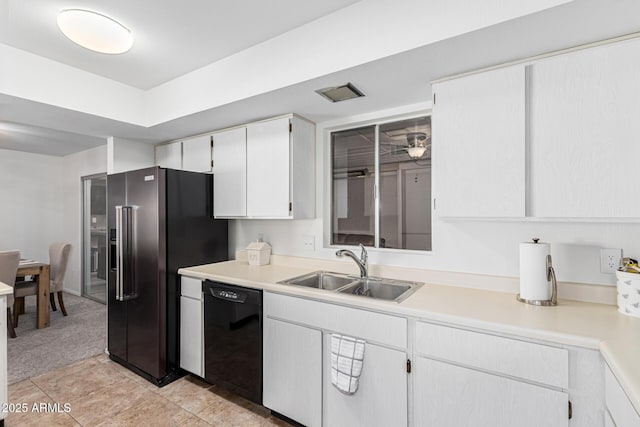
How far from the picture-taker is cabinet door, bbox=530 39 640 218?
1.39 m

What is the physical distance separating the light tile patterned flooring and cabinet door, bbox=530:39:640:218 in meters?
2.08

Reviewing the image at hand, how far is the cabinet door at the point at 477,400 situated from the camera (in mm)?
1288

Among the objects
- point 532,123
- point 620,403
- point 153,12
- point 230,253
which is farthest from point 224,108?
point 620,403

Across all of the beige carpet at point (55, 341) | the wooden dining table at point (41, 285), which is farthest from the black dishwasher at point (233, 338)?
the wooden dining table at point (41, 285)

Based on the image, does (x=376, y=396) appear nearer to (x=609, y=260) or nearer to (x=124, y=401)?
(x=609, y=260)

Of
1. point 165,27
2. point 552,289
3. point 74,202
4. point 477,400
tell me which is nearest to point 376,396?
point 477,400

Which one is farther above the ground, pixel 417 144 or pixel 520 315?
pixel 417 144

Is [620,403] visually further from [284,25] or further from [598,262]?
[284,25]

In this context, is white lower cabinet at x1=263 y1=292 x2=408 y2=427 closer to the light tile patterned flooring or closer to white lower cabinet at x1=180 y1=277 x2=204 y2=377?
the light tile patterned flooring

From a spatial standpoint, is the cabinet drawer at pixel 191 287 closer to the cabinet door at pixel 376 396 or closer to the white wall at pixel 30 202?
the cabinet door at pixel 376 396

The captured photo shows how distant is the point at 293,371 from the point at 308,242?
1067mm

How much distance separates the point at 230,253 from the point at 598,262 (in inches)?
111

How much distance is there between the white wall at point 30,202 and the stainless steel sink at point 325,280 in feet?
17.4

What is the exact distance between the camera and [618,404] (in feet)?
3.44
